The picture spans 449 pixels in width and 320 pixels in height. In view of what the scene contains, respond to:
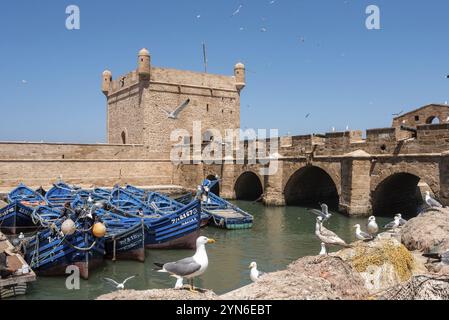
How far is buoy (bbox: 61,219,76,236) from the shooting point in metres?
9.52

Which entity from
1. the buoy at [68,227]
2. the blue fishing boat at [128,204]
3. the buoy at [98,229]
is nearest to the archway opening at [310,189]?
the blue fishing boat at [128,204]

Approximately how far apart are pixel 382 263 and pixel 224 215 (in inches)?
443

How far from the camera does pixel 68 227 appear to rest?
9523 mm

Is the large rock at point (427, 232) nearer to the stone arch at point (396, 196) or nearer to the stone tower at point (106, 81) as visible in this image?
the stone arch at point (396, 196)

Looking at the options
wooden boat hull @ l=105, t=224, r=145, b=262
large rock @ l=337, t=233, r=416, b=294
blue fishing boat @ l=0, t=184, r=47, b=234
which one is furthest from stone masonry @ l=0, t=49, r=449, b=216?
blue fishing boat @ l=0, t=184, r=47, b=234

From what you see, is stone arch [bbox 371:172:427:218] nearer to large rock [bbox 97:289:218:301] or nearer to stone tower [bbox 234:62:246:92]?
large rock [bbox 97:289:218:301]

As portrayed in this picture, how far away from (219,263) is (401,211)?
1173cm

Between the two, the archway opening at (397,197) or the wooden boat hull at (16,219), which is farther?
the archway opening at (397,197)

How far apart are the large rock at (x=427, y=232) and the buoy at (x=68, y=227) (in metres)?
7.55

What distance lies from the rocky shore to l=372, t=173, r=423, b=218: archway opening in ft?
29.6

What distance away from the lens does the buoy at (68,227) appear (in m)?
9.52

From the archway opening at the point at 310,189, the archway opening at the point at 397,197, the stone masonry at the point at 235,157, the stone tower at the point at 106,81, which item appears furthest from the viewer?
the stone tower at the point at 106,81
